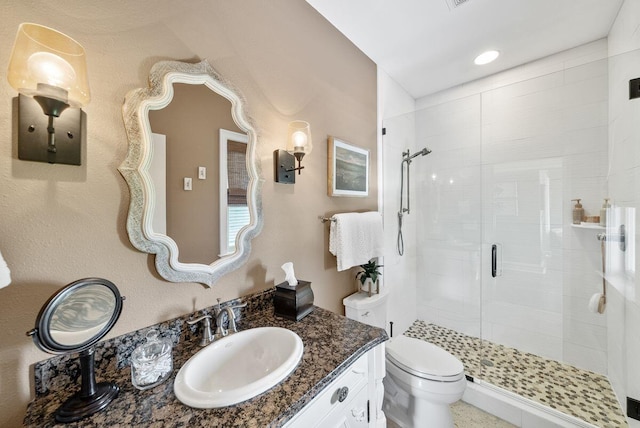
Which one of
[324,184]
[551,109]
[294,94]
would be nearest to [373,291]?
[324,184]

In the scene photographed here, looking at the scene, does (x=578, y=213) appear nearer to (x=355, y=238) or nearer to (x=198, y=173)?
(x=355, y=238)

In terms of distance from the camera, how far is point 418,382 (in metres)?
1.35

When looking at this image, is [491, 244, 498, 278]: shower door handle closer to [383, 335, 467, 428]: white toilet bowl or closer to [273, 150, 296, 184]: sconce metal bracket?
[383, 335, 467, 428]: white toilet bowl

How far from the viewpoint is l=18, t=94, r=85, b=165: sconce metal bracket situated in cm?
64

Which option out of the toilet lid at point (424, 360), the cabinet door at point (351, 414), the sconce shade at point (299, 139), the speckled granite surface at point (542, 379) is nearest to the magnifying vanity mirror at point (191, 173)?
the sconce shade at point (299, 139)

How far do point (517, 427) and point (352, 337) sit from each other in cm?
156

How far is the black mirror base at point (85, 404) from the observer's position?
0.57 meters

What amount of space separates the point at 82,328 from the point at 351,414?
0.90 meters

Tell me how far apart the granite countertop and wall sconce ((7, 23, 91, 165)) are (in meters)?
0.66

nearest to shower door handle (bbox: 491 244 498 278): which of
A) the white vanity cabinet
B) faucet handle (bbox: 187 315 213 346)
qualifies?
the white vanity cabinet

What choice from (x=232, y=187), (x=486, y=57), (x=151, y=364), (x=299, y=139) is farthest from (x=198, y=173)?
(x=486, y=57)

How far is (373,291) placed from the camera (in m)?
1.81

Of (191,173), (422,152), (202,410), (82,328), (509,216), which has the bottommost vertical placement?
(202,410)

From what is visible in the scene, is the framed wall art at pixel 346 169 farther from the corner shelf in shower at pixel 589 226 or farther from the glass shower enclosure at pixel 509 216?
the corner shelf in shower at pixel 589 226
